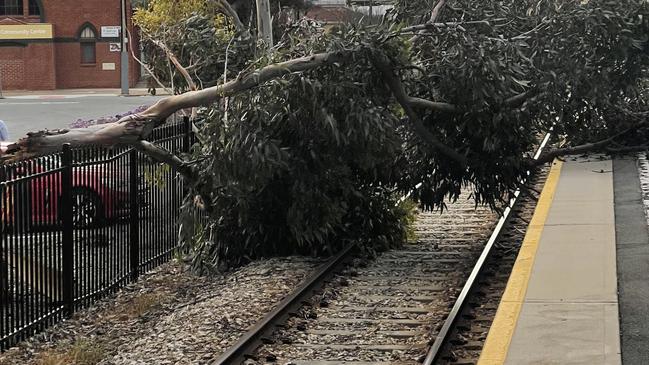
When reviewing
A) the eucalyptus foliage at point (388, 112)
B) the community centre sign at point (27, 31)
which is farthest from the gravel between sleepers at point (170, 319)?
the community centre sign at point (27, 31)

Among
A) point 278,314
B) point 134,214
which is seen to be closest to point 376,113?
point 278,314

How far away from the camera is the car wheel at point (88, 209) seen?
1100 cm

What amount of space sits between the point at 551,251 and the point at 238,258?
3680 mm

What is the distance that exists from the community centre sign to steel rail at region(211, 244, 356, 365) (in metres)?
51.2

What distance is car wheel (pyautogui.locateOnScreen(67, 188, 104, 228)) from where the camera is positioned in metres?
11.0

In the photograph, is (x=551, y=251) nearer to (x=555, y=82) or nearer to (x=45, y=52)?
(x=555, y=82)

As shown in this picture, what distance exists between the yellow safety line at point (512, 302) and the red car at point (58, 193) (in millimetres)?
4365

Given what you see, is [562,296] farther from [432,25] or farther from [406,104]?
[432,25]

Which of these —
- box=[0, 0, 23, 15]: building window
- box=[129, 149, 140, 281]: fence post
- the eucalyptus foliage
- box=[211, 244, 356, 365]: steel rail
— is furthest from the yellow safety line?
box=[0, 0, 23, 15]: building window

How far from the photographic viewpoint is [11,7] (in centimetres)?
6150

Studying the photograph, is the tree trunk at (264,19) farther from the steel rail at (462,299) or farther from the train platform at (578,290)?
the train platform at (578,290)

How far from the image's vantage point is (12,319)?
30.1 ft

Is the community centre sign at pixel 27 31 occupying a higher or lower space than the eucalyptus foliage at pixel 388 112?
higher

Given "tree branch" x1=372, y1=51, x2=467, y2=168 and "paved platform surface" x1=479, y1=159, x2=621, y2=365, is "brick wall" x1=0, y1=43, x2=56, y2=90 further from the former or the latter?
"tree branch" x1=372, y1=51, x2=467, y2=168
